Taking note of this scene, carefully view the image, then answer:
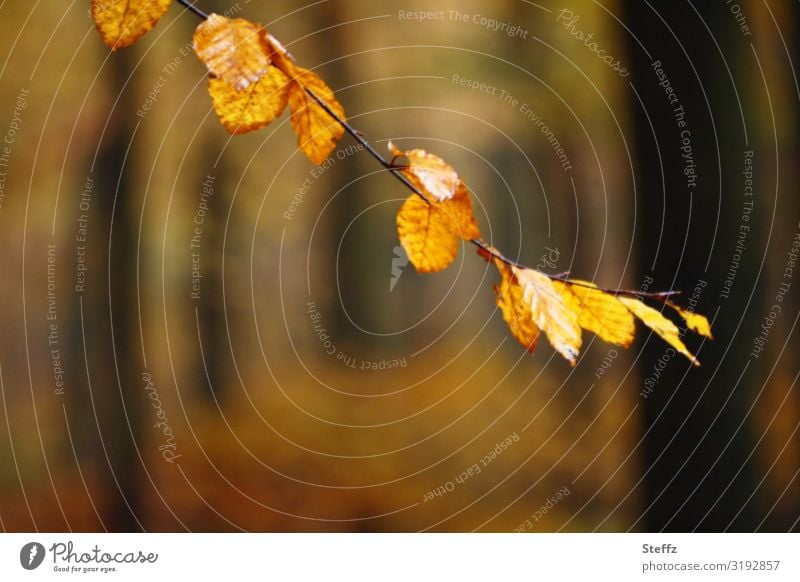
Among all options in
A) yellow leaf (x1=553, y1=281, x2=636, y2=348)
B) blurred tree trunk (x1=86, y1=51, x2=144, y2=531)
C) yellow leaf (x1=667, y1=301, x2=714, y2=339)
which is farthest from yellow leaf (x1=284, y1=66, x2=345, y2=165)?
blurred tree trunk (x1=86, y1=51, x2=144, y2=531)

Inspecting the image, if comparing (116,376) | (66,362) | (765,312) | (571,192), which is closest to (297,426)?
(116,376)

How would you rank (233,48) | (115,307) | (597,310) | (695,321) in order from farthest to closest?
(115,307), (695,321), (597,310), (233,48)

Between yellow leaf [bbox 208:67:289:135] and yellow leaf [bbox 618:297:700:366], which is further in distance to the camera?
yellow leaf [bbox 618:297:700:366]

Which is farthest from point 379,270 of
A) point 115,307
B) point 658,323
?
point 658,323

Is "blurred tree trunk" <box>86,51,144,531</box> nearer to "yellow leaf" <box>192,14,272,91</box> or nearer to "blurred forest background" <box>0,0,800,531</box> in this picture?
"blurred forest background" <box>0,0,800,531</box>

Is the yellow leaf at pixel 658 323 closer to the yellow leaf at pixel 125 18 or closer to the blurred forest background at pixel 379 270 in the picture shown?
the blurred forest background at pixel 379 270

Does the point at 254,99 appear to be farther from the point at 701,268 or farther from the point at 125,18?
the point at 701,268

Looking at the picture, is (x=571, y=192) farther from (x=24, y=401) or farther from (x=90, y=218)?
(x=24, y=401)
